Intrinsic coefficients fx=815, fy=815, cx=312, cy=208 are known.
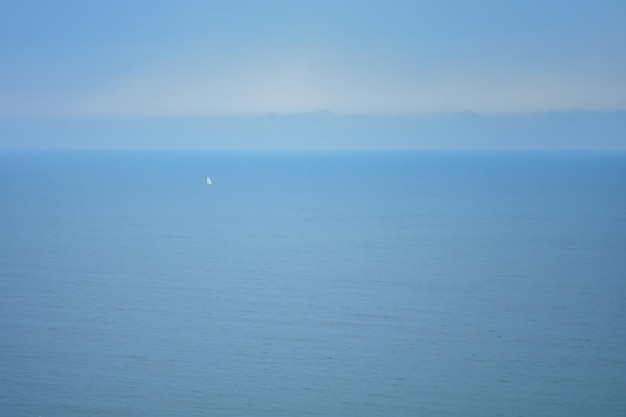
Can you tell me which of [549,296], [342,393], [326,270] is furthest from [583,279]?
[342,393]

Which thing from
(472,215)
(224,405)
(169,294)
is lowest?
(224,405)

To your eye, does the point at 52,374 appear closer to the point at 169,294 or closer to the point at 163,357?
the point at 163,357

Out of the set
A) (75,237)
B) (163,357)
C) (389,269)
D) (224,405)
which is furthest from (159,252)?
(224,405)

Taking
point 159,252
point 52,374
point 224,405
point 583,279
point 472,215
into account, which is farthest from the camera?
point 472,215

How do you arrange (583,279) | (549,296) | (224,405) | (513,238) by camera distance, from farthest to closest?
(513,238) < (583,279) < (549,296) < (224,405)

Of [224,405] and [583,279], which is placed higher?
[583,279]

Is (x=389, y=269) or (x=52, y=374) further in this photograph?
(x=389, y=269)
